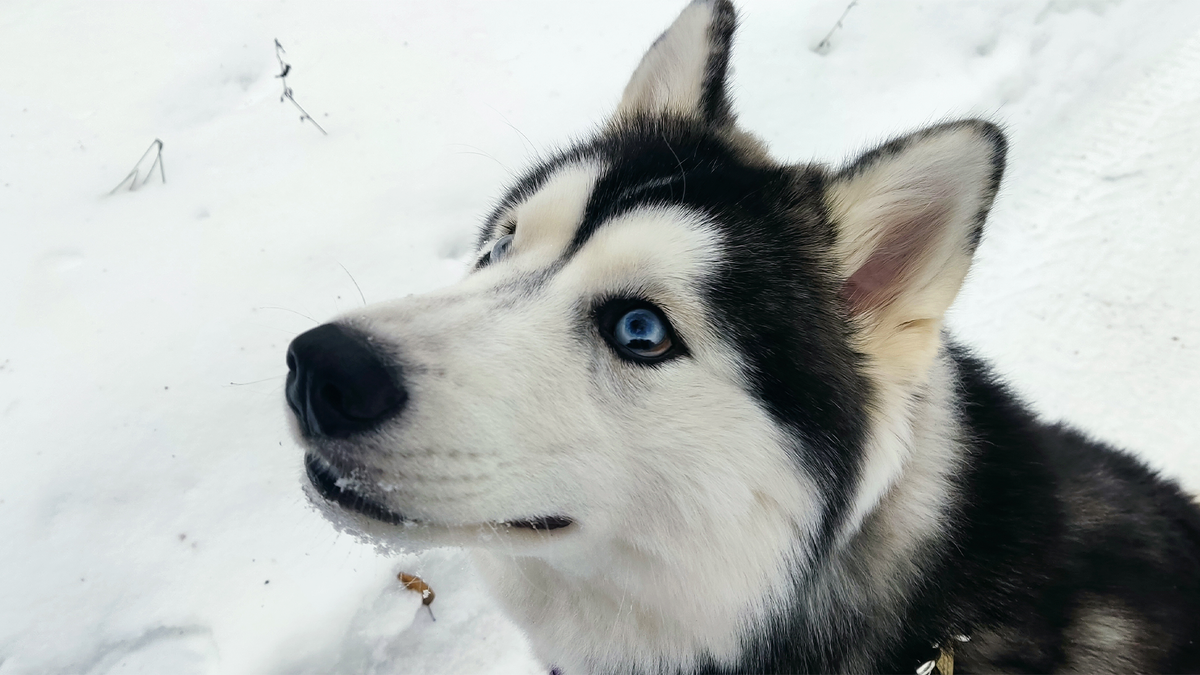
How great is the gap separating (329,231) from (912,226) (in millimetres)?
2986

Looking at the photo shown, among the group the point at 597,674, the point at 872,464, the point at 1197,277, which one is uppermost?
the point at 1197,277

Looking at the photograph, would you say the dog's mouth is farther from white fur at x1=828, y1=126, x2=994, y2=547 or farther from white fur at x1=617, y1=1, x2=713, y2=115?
white fur at x1=617, y1=1, x2=713, y2=115

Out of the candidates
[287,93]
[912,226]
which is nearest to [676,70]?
[912,226]

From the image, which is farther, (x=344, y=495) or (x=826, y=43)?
(x=826, y=43)

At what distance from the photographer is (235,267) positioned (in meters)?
3.27

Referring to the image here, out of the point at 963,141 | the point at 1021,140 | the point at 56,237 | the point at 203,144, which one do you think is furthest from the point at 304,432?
the point at 1021,140

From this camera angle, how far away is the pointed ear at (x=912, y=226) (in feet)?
4.27

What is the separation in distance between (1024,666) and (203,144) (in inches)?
170

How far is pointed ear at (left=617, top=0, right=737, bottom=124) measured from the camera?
1.82 meters

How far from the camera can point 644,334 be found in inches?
53.9

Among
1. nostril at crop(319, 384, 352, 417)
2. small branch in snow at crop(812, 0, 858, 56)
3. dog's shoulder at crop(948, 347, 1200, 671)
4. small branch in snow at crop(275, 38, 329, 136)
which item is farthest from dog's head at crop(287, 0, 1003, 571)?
small branch in snow at crop(812, 0, 858, 56)

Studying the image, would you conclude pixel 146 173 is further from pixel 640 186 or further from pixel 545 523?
pixel 545 523

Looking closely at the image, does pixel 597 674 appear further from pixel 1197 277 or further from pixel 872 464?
pixel 1197 277

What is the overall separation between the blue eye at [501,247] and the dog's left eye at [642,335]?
1.52 ft
